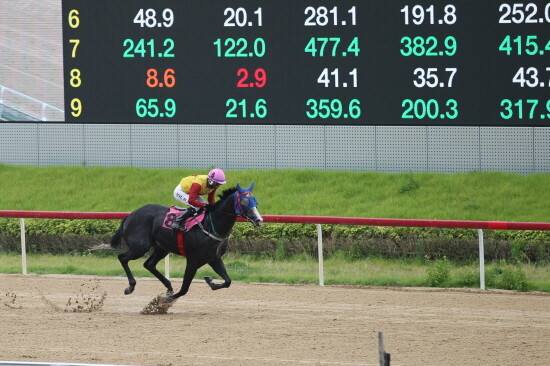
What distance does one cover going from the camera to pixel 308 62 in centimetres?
1091

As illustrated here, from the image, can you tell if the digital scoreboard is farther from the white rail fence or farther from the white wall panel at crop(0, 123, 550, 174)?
the white wall panel at crop(0, 123, 550, 174)

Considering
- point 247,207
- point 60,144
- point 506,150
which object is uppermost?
point 60,144

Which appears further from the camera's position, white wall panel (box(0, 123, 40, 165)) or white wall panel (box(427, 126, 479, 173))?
white wall panel (box(0, 123, 40, 165))

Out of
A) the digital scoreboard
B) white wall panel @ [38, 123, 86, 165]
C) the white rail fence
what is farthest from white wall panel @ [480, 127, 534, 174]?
white wall panel @ [38, 123, 86, 165]

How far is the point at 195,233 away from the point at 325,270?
262 cm

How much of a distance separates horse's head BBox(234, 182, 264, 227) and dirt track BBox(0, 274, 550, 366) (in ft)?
2.74

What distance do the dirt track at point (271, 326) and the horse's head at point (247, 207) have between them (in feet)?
2.74

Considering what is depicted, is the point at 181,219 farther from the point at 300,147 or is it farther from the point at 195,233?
the point at 300,147

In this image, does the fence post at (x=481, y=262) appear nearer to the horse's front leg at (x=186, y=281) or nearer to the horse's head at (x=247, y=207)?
the horse's head at (x=247, y=207)

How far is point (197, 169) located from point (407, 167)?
9.43 feet

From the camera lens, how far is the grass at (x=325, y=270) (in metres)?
12.2

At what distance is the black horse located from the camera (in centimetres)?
1064

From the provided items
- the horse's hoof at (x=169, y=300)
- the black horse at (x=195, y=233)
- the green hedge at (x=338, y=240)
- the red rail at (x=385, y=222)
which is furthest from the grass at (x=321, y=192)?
the horse's hoof at (x=169, y=300)

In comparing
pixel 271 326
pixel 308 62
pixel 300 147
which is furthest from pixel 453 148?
pixel 271 326
